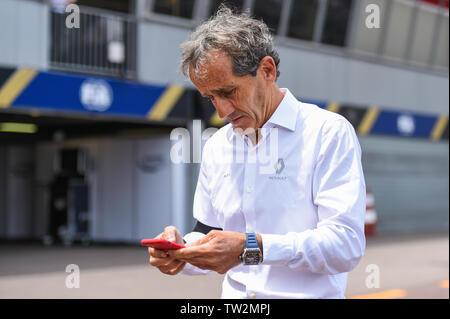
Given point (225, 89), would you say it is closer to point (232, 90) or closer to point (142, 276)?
→ point (232, 90)

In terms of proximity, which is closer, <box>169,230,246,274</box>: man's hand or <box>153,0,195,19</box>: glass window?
<box>169,230,246,274</box>: man's hand

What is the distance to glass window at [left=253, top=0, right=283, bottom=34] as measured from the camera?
15.0 metres

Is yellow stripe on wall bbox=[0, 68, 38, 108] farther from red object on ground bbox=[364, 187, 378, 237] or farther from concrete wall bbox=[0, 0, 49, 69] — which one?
red object on ground bbox=[364, 187, 378, 237]

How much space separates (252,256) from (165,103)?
11553 millimetres

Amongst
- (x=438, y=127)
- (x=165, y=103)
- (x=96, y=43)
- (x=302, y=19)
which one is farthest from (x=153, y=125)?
(x=438, y=127)

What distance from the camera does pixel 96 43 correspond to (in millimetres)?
12867

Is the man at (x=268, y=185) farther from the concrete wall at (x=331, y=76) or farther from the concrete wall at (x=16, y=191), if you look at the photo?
the concrete wall at (x=16, y=191)

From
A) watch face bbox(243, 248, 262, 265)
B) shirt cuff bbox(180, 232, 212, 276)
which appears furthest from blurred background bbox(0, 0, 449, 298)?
watch face bbox(243, 248, 262, 265)

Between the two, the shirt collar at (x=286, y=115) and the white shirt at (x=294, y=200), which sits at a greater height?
the shirt collar at (x=286, y=115)

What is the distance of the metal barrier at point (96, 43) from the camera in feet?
40.1

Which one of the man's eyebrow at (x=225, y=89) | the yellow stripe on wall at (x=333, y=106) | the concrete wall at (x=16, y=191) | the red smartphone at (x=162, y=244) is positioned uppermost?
the man's eyebrow at (x=225, y=89)

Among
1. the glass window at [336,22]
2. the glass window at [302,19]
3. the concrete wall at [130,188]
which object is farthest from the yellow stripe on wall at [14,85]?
the glass window at [336,22]

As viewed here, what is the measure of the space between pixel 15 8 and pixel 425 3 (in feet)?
37.4
